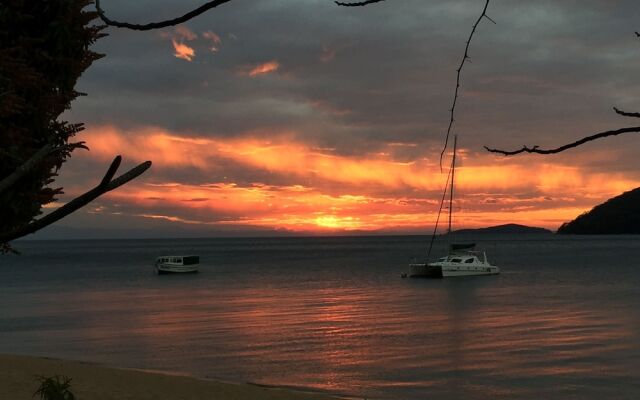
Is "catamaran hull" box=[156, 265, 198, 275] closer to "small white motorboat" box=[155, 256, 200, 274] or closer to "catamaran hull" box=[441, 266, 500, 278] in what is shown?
"small white motorboat" box=[155, 256, 200, 274]

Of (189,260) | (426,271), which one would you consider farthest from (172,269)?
(426,271)

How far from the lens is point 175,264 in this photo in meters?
104

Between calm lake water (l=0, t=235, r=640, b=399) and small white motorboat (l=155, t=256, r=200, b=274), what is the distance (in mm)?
21054

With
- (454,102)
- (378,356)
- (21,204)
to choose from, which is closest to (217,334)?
(378,356)

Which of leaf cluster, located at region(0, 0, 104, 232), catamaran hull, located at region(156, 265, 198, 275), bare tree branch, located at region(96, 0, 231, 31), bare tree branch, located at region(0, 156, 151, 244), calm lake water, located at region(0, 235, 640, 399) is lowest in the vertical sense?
calm lake water, located at region(0, 235, 640, 399)

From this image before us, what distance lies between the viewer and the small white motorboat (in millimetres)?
103438

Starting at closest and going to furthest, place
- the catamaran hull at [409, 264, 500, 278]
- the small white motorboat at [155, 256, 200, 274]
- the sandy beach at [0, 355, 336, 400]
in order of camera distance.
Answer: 1. the sandy beach at [0, 355, 336, 400]
2. the catamaran hull at [409, 264, 500, 278]
3. the small white motorboat at [155, 256, 200, 274]

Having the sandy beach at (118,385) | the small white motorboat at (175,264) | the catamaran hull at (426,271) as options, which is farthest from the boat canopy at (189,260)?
the sandy beach at (118,385)

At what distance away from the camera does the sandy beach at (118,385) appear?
20.5 meters

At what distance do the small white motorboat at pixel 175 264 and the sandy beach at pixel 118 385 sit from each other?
258ft

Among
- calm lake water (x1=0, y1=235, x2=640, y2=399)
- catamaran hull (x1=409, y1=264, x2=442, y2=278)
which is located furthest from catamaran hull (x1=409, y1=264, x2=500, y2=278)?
calm lake water (x1=0, y1=235, x2=640, y2=399)

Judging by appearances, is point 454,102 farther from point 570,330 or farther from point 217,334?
point 570,330

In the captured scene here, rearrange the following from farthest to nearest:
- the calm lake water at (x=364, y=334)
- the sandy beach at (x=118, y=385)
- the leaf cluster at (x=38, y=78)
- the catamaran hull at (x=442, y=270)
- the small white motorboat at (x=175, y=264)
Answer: the small white motorboat at (x=175, y=264), the catamaran hull at (x=442, y=270), the calm lake water at (x=364, y=334), the sandy beach at (x=118, y=385), the leaf cluster at (x=38, y=78)

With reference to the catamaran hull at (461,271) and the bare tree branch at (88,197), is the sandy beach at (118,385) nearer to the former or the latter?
the bare tree branch at (88,197)
